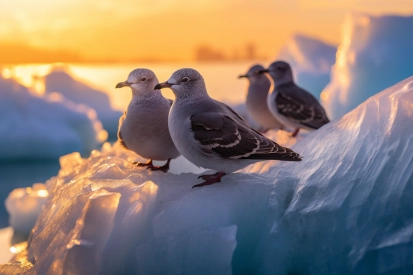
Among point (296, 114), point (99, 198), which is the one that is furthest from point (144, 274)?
point (296, 114)

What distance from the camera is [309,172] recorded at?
328cm

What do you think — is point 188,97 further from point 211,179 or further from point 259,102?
point 259,102

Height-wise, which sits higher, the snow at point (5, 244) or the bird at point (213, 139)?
the bird at point (213, 139)

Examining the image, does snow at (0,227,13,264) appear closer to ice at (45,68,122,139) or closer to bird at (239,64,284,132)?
bird at (239,64,284,132)

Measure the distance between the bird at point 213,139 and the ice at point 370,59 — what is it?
275 inches

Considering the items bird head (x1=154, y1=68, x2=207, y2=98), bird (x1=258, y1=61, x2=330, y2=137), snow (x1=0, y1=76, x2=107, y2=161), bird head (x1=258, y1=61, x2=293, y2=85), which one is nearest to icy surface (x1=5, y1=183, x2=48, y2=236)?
bird (x1=258, y1=61, x2=330, y2=137)

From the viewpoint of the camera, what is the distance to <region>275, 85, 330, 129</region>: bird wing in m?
5.63

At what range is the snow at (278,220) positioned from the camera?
2.80 meters

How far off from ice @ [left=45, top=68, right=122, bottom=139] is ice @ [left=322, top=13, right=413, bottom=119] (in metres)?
6.81

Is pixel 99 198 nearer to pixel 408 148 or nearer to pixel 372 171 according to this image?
pixel 372 171

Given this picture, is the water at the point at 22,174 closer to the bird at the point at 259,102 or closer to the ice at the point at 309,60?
the bird at the point at 259,102

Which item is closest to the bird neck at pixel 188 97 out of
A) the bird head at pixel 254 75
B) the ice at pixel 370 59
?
the bird head at pixel 254 75

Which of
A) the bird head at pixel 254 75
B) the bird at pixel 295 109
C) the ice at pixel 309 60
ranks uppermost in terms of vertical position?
the bird head at pixel 254 75

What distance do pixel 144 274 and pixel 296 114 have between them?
3134 millimetres
